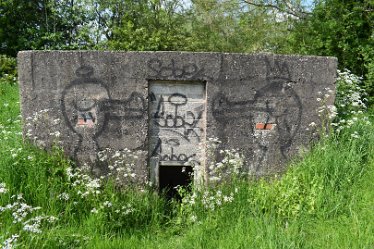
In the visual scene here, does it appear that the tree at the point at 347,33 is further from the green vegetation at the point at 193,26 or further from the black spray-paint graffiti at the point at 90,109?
the black spray-paint graffiti at the point at 90,109

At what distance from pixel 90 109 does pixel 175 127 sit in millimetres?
1063

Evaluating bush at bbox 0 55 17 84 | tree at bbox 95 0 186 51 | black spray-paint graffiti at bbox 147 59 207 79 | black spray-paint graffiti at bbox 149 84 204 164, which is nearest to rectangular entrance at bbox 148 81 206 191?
black spray-paint graffiti at bbox 149 84 204 164

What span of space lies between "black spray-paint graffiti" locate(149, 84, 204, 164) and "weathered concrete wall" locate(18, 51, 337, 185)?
1 centimetres

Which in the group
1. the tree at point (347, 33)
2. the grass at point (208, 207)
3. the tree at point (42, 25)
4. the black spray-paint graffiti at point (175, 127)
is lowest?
the grass at point (208, 207)

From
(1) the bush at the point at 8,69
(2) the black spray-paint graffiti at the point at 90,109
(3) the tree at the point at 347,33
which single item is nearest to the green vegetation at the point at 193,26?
(3) the tree at the point at 347,33

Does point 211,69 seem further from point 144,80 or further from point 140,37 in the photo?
point 140,37

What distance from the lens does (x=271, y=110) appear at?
4.58m

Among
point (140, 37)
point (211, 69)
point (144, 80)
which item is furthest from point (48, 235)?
point (140, 37)

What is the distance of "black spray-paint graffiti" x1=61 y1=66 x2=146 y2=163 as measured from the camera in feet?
14.6

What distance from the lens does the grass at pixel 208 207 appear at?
3.34 meters

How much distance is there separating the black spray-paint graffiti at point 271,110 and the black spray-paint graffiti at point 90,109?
102 centimetres

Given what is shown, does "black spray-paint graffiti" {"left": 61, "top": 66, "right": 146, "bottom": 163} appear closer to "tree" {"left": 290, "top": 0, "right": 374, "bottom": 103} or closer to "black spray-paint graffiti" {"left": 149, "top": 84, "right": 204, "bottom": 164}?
"black spray-paint graffiti" {"left": 149, "top": 84, "right": 204, "bottom": 164}

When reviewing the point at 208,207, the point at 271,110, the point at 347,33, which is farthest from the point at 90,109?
the point at 347,33

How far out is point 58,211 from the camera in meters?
3.87
